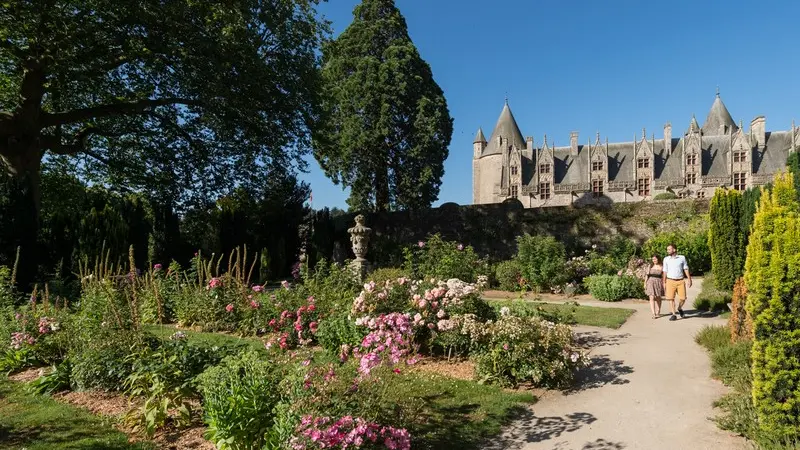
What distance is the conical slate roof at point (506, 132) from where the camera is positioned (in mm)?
47438

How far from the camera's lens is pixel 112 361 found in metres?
4.86

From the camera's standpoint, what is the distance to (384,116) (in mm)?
23500

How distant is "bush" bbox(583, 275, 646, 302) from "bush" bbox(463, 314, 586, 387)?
6.59m

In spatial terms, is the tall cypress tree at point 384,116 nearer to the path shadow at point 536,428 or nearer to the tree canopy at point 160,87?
the tree canopy at point 160,87

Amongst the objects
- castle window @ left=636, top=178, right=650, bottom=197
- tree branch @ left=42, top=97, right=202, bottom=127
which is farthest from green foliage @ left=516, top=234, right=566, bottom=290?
castle window @ left=636, top=178, right=650, bottom=197

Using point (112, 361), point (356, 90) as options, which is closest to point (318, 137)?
point (356, 90)

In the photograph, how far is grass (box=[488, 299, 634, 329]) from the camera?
24.6ft

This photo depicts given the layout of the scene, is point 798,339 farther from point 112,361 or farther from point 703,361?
point 112,361

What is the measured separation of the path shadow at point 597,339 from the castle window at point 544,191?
130 ft

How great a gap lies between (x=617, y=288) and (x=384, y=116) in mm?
15447

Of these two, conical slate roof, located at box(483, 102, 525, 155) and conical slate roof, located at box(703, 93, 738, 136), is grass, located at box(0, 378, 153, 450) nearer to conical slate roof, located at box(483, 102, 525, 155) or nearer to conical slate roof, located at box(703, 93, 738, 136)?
conical slate roof, located at box(483, 102, 525, 155)

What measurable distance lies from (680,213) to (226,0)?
16.5 metres

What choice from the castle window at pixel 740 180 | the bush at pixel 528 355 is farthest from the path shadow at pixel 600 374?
the castle window at pixel 740 180

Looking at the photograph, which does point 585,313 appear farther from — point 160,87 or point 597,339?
point 160,87
